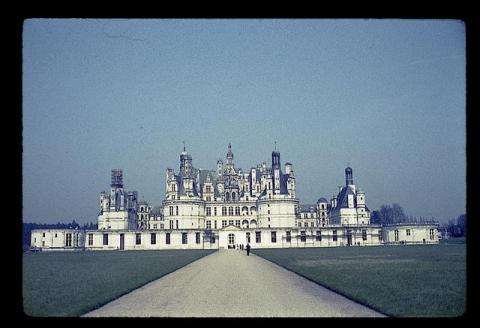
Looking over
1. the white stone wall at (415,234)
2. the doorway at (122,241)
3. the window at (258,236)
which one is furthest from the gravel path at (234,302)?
the white stone wall at (415,234)

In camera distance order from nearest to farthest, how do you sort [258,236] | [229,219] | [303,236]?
1. [258,236]
2. [303,236]
3. [229,219]

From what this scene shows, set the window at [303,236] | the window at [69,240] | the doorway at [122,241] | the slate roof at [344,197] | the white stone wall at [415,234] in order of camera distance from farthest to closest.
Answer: the slate roof at [344,197]
the window at [69,240]
the window at [303,236]
the white stone wall at [415,234]
the doorway at [122,241]

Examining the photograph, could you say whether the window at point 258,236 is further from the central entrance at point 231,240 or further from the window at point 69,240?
the window at point 69,240

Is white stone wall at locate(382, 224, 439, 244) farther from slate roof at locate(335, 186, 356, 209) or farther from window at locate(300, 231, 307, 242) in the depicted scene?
window at locate(300, 231, 307, 242)

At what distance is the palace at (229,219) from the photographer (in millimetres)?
77250

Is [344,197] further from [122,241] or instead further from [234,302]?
[234,302]

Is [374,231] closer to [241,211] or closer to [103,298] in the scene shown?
[241,211]

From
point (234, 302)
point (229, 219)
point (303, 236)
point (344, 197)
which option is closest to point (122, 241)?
point (229, 219)

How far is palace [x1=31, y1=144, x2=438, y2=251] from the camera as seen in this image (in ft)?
253

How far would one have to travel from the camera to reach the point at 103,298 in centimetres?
1262

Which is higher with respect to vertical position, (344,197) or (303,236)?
(344,197)

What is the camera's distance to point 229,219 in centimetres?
8519
